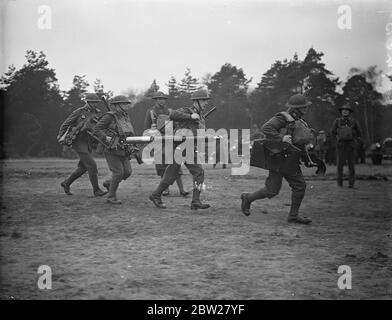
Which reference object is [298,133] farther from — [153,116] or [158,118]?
[153,116]

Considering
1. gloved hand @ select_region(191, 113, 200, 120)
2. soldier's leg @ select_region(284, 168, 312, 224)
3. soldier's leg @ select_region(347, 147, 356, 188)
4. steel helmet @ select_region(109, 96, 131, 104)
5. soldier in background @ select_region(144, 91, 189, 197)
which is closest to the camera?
soldier's leg @ select_region(284, 168, 312, 224)

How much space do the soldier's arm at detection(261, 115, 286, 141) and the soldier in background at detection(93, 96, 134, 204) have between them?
10.2 ft

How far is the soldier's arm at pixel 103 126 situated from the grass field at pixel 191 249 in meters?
1.34

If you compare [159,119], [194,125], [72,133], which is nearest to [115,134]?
[72,133]

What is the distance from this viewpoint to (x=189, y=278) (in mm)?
4508

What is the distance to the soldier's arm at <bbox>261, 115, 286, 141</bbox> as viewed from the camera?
23.3 ft

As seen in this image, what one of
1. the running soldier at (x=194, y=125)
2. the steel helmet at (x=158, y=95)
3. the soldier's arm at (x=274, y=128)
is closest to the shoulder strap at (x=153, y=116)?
the steel helmet at (x=158, y=95)

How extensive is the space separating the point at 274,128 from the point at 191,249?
2451 mm

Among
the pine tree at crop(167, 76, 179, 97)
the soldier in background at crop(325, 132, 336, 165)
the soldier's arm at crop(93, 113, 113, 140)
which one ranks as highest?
the pine tree at crop(167, 76, 179, 97)

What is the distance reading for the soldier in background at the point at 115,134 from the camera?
906cm

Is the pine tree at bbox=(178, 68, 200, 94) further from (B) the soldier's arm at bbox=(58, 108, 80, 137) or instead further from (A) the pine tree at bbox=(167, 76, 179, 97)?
(B) the soldier's arm at bbox=(58, 108, 80, 137)

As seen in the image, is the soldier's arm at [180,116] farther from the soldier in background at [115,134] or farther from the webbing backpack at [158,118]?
the webbing backpack at [158,118]

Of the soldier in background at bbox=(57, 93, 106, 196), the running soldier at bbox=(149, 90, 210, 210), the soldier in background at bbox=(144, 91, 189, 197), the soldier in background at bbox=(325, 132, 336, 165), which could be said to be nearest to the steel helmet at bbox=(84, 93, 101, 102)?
the soldier in background at bbox=(57, 93, 106, 196)
